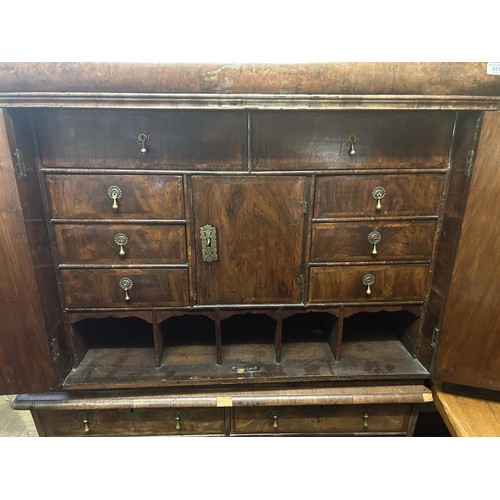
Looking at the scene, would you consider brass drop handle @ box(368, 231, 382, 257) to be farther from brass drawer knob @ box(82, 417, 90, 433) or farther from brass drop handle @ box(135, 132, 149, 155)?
brass drawer knob @ box(82, 417, 90, 433)

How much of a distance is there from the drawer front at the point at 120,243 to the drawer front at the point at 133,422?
1.66ft

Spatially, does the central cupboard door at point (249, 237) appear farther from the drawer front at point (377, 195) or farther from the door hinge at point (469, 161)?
the door hinge at point (469, 161)

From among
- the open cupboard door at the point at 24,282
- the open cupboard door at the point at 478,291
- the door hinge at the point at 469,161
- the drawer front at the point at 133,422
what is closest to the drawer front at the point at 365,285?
the open cupboard door at the point at 478,291

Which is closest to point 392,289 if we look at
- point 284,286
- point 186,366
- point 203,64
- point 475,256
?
Answer: point 475,256

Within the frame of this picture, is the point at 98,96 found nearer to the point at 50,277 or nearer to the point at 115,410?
the point at 50,277

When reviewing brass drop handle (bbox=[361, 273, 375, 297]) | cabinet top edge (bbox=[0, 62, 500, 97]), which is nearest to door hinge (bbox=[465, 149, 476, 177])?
cabinet top edge (bbox=[0, 62, 500, 97])

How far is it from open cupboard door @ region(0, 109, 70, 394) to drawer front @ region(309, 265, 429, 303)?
759mm

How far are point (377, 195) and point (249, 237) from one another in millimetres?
378

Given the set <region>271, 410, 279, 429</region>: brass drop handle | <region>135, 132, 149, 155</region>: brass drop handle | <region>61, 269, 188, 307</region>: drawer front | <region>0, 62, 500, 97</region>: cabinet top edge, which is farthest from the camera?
<region>271, 410, 279, 429</region>: brass drop handle

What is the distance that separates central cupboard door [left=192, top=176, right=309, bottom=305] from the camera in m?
0.88

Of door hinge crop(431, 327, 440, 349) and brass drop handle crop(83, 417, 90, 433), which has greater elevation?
door hinge crop(431, 327, 440, 349)

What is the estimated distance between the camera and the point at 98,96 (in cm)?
74

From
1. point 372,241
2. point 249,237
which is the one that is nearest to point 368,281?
point 372,241

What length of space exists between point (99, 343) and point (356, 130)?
3.62ft
